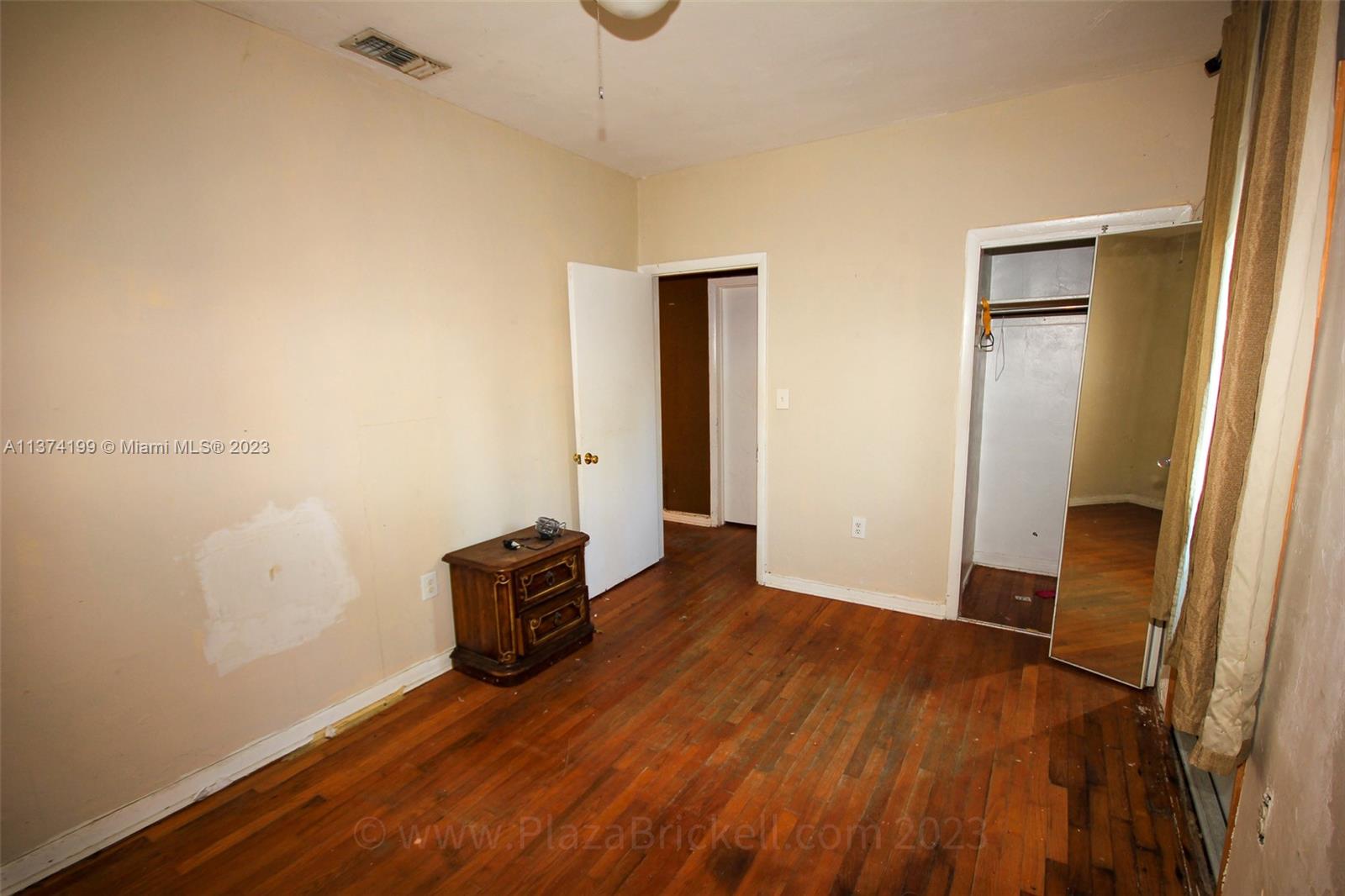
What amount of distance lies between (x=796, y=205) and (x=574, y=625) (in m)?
2.63

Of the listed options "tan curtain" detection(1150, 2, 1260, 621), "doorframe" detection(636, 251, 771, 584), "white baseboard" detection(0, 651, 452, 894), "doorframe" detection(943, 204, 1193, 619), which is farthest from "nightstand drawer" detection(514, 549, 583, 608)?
"tan curtain" detection(1150, 2, 1260, 621)

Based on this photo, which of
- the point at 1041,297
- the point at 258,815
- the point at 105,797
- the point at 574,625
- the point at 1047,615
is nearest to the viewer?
the point at 105,797

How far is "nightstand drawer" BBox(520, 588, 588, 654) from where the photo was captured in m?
2.61

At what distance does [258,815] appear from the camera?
6.06 feet

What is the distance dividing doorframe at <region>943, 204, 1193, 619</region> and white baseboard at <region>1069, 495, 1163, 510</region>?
0.56 meters

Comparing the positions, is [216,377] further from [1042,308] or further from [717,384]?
[1042,308]

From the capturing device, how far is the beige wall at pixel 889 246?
251cm

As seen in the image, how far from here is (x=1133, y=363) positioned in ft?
7.94

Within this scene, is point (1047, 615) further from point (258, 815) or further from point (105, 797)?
point (105, 797)

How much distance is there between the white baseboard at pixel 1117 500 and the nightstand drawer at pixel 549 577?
2365 millimetres

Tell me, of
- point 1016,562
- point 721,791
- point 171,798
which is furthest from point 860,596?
point 171,798

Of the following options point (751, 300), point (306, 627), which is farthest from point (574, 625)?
point (751, 300)

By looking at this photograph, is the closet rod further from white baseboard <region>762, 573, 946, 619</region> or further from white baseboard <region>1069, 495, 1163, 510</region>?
white baseboard <region>762, 573, 946, 619</region>

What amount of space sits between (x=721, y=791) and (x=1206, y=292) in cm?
238
